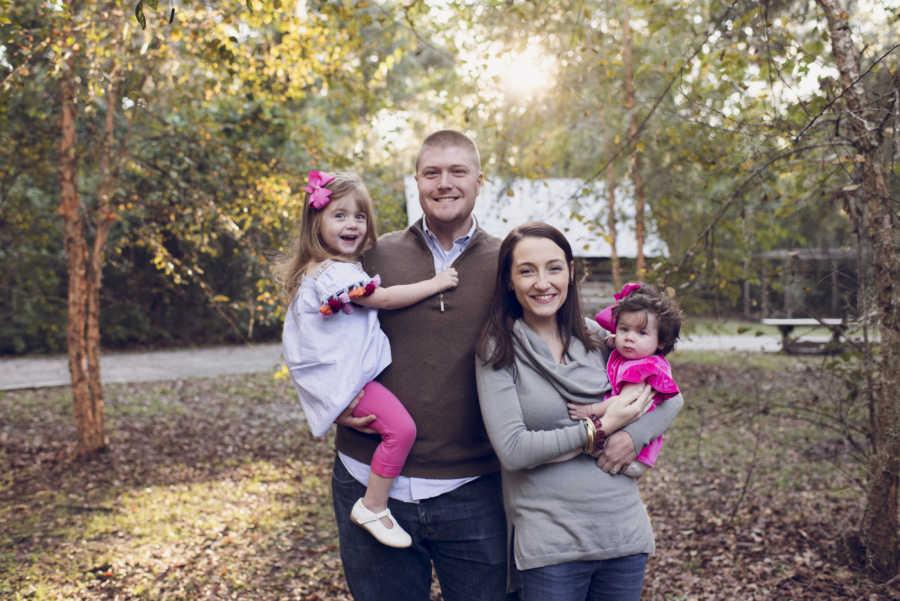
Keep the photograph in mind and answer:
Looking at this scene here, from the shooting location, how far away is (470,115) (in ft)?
21.2

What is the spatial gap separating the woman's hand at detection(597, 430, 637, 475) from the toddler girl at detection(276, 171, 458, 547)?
2.01 ft

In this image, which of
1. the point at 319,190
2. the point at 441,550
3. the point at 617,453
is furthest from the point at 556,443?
the point at 319,190

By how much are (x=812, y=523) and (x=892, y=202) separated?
102 inches

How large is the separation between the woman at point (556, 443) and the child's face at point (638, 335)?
102 millimetres

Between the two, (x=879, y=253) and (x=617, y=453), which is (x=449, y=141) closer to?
(x=617, y=453)

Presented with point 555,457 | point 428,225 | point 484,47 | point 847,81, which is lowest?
point 555,457

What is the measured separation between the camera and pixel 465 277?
2.41 metres

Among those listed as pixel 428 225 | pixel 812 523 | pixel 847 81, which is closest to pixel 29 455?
pixel 428 225

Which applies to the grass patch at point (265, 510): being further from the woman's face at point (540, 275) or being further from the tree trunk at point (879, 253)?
the woman's face at point (540, 275)

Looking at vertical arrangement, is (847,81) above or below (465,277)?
above

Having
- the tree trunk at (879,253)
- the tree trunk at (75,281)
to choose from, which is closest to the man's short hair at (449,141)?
the tree trunk at (879,253)

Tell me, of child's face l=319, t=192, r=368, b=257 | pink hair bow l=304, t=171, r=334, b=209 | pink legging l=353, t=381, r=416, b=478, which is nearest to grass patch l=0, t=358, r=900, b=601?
pink legging l=353, t=381, r=416, b=478

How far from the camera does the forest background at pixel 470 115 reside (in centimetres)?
397

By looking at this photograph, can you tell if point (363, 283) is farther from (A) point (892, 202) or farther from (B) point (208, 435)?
(B) point (208, 435)
